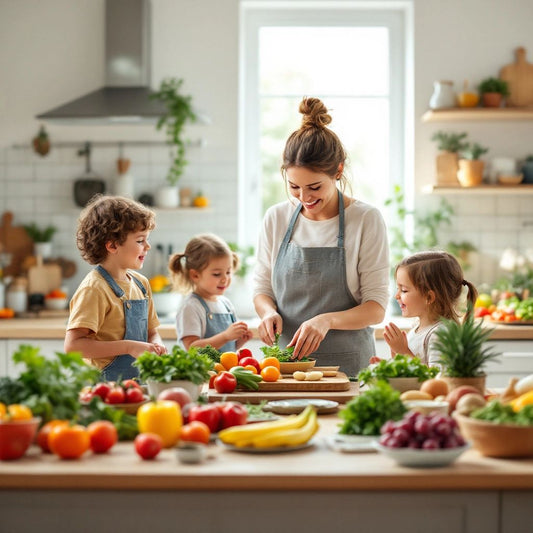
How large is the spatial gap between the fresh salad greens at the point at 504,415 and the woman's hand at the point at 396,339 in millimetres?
859

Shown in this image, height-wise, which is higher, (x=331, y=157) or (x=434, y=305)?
(x=331, y=157)

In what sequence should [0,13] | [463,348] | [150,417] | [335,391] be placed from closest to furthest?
1. [150,417]
2. [463,348]
3. [335,391]
4. [0,13]

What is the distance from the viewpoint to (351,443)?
1.75 metres

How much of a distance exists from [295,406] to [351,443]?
392 millimetres

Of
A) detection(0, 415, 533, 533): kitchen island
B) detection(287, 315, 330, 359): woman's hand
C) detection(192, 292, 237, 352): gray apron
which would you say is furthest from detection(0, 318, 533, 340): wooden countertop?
detection(0, 415, 533, 533): kitchen island

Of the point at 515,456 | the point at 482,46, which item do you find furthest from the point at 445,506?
the point at 482,46

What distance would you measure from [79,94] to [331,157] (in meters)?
2.68

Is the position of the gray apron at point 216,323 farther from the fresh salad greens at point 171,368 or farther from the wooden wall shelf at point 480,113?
the wooden wall shelf at point 480,113

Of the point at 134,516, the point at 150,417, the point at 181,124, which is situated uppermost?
the point at 181,124

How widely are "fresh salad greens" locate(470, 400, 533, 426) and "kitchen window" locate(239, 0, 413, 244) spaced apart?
3.55 meters

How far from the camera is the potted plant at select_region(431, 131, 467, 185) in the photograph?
15.9 feet

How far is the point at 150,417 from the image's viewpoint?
5.64 ft

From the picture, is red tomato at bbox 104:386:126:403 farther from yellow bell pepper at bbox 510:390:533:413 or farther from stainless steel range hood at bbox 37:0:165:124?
stainless steel range hood at bbox 37:0:165:124

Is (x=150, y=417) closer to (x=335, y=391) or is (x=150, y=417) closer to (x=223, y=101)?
(x=335, y=391)
